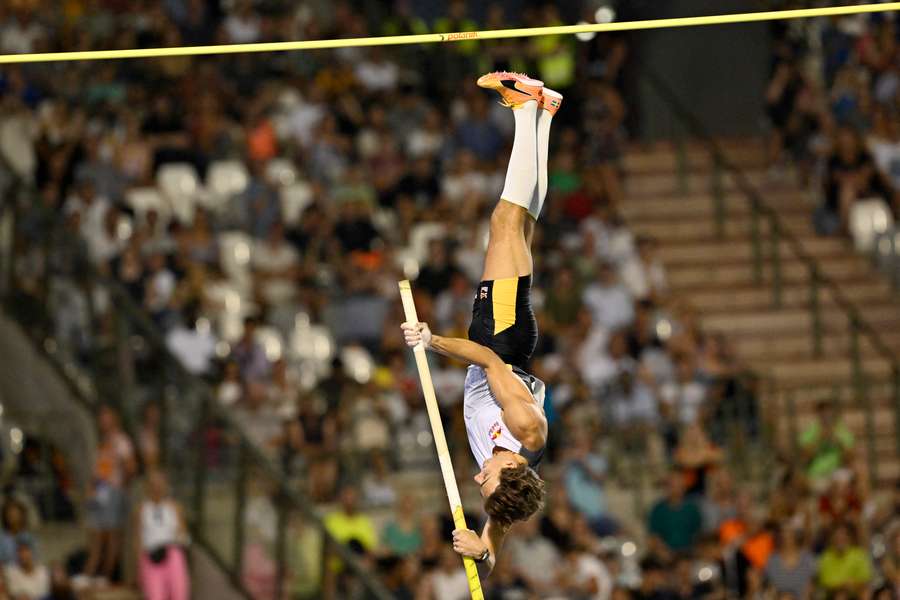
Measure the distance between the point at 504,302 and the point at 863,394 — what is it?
7.66 metres

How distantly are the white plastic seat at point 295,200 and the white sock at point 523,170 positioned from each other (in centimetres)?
720

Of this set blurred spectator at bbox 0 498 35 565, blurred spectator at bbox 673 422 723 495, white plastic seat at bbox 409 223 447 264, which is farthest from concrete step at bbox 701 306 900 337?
blurred spectator at bbox 0 498 35 565

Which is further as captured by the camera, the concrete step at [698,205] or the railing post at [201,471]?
the concrete step at [698,205]

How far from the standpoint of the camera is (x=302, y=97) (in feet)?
56.4

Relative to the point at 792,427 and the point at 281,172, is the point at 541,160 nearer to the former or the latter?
the point at 792,427

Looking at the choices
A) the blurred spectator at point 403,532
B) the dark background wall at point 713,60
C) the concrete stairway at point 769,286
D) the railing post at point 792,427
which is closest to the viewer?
the blurred spectator at point 403,532

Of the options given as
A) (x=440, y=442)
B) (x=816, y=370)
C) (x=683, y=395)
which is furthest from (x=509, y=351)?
(x=816, y=370)

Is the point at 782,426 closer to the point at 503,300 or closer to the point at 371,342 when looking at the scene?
the point at 371,342

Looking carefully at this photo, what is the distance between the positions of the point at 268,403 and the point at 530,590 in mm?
2743

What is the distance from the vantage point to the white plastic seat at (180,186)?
15748 millimetres

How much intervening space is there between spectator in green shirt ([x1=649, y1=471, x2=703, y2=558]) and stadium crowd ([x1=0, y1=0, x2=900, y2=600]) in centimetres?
2

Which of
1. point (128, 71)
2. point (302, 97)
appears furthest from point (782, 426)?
point (128, 71)

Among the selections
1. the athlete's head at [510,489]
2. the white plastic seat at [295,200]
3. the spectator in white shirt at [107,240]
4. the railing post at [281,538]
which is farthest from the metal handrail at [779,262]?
the athlete's head at [510,489]

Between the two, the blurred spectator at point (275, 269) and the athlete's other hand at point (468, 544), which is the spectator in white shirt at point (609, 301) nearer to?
the blurred spectator at point (275, 269)
